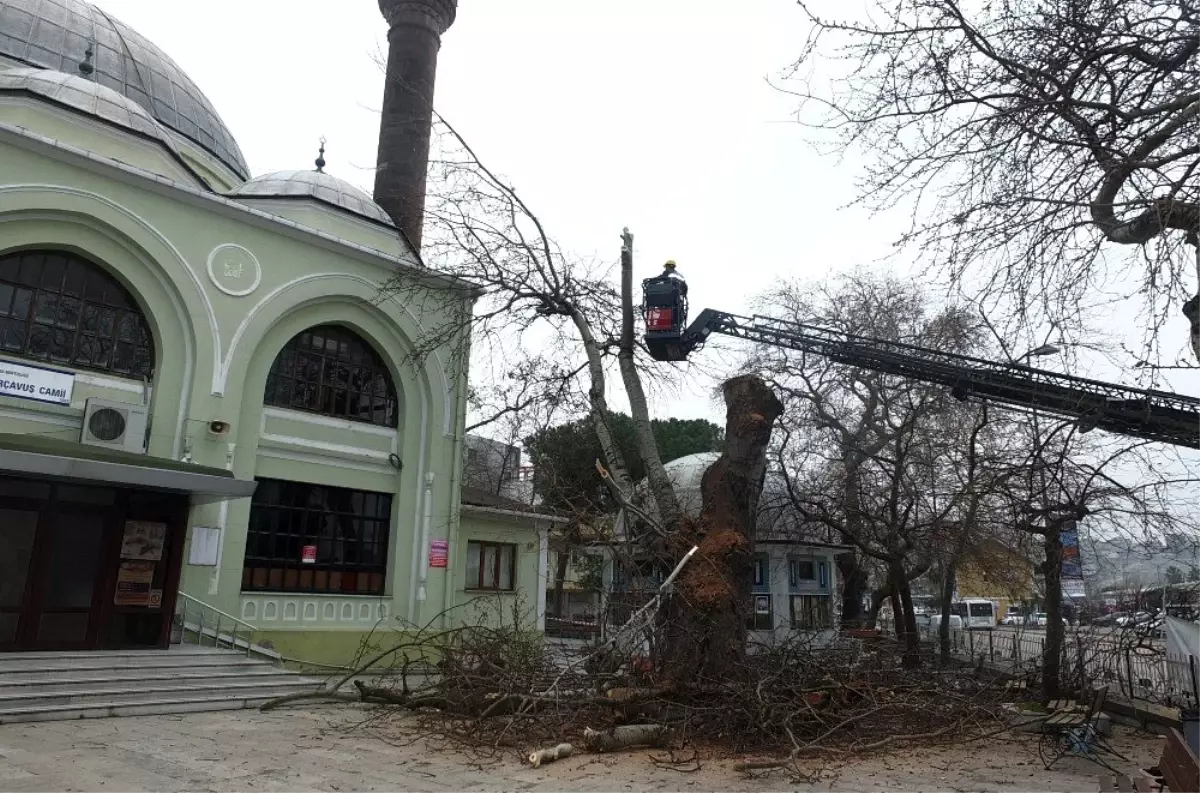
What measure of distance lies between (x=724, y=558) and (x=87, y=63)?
65.3ft

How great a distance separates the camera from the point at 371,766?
7.03m

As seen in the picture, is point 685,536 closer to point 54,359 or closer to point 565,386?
point 565,386

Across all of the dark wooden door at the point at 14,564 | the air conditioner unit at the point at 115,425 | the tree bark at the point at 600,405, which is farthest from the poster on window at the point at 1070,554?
the dark wooden door at the point at 14,564

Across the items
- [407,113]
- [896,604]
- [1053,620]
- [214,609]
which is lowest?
[214,609]

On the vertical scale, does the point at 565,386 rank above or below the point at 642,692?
above

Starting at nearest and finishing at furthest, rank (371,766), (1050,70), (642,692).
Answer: (1050,70), (371,766), (642,692)

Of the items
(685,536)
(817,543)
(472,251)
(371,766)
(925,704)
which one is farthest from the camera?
(817,543)

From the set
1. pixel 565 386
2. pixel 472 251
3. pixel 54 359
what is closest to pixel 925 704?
pixel 565 386

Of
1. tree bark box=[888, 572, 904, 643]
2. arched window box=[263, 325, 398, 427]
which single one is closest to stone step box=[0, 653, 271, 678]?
arched window box=[263, 325, 398, 427]

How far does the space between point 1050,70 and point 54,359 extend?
549 inches

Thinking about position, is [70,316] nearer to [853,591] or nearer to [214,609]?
[214,609]

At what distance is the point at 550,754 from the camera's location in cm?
716

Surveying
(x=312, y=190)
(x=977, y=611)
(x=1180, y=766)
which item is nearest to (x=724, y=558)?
(x=1180, y=766)

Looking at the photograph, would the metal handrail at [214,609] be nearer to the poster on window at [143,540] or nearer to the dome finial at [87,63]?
the poster on window at [143,540]
